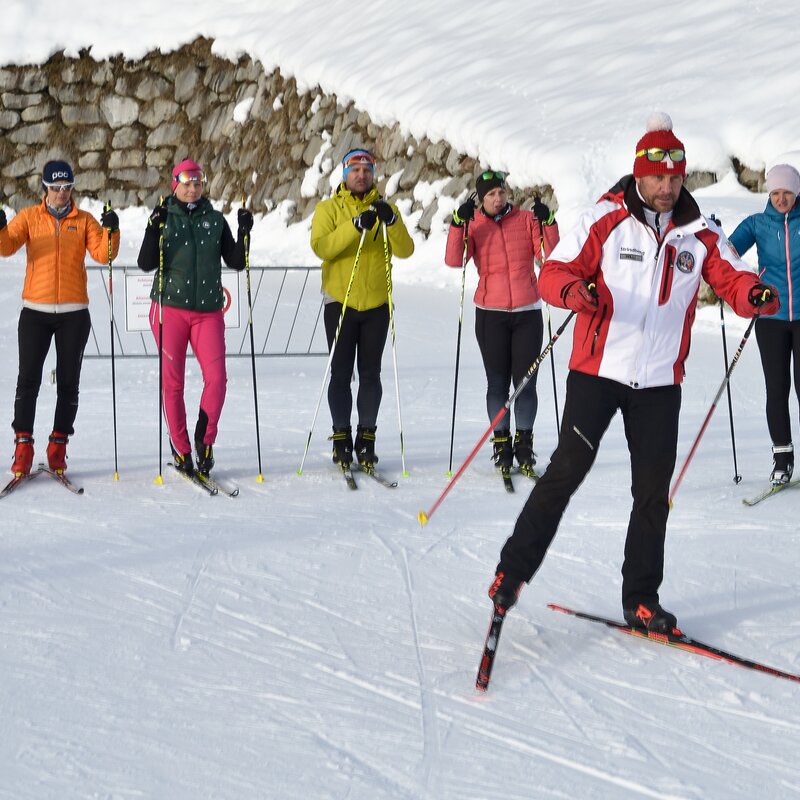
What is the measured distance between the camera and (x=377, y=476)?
670 centimetres

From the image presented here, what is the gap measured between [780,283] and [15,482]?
4.29 metres

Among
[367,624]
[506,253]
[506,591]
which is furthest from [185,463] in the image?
[506,591]

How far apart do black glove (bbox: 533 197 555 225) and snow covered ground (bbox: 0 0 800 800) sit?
152cm

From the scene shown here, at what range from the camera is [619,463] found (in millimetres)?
7195

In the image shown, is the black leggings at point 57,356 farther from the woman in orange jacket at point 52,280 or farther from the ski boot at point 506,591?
the ski boot at point 506,591

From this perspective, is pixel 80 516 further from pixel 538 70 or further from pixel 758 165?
pixel 538 70

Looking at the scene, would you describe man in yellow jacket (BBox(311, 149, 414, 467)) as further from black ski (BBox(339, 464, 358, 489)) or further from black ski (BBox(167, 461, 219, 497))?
black ski (BBox(167, 461, 219, 497))

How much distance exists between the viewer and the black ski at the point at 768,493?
6234mm

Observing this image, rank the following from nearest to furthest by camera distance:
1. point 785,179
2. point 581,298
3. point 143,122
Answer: point 581,298
point 785,179
point 143,122

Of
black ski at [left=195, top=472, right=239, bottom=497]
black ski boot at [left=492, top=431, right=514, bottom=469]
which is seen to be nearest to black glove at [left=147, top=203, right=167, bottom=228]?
black ski at [left=195, top=472, right=239, bottom=497]

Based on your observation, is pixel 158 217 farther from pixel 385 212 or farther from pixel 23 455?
pixel 23 455

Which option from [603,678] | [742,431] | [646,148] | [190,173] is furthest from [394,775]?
[742,431]

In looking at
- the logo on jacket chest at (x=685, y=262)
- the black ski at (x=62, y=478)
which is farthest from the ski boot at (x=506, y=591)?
the black ski at (x=62, y=478)

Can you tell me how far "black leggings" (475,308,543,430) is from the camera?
6.60m
